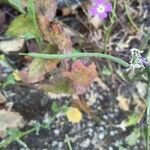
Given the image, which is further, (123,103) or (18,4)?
(123,103)

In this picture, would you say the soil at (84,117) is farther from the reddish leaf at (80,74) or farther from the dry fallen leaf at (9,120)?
the reddish leaf at (80,74)

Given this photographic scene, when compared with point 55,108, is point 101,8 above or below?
above

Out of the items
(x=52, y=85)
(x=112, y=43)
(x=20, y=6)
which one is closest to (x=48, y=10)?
(x=20, y=6)

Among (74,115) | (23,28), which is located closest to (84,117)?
(74,115)

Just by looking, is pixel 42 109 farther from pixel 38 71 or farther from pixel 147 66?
pixel 147 66

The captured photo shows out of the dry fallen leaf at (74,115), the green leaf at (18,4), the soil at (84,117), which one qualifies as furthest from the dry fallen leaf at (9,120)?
the green leaf at (18,4)

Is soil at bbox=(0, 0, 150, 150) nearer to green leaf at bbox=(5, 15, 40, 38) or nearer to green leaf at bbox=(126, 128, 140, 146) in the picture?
green leaf at bbox=(126, 128, 140, 146)

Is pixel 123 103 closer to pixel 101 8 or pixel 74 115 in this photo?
pixel 74 115
